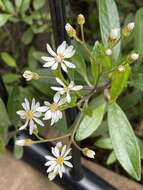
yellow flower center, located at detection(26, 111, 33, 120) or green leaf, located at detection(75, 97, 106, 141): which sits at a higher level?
yellow flower center, located at detection(26, 111, 33, 120)

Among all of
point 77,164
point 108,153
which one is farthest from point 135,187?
point 77,164

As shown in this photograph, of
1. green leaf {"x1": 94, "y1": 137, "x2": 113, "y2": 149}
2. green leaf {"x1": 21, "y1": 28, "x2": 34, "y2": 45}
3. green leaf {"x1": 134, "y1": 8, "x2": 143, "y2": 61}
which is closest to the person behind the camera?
green leaf {"x1": 134, "y1": 8, "x2": 143, "y2": 61}

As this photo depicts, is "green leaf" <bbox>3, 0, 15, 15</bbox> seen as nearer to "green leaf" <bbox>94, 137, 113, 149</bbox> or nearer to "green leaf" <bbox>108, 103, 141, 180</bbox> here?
"green leaf" <bbox>94, 137, 113, 149</bbox>

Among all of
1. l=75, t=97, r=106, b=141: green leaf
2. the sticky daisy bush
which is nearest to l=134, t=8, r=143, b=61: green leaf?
the sticky daisy bush

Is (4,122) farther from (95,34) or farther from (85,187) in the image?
(95,34)

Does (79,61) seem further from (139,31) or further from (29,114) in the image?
(139,31)

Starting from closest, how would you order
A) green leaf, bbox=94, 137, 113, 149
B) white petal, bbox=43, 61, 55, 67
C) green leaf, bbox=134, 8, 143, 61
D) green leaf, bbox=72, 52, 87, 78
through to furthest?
1. white petal, bbox=43, 61, 55, 67
2. green leaf, bbox=72, 52, 87, 78
3. green leaf, bbox=134, 8, 143, 61
4. green leaf, bbox=94, 137, 113, 149
